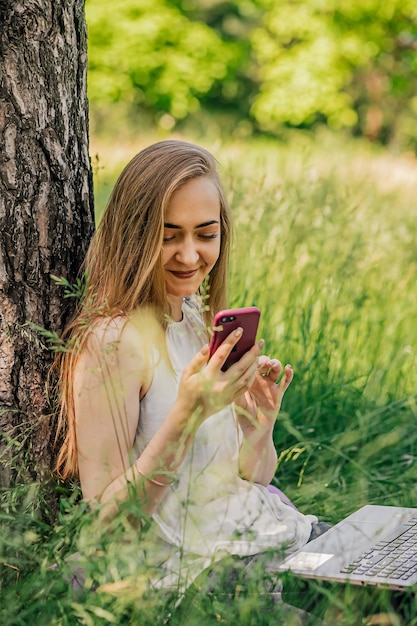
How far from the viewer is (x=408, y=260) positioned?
473 centimetres

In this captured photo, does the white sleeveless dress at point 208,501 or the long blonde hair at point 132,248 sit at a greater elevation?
the long blonde hair at point 132,248

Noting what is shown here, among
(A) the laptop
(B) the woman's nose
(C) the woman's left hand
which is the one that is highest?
(B) the woman's nose

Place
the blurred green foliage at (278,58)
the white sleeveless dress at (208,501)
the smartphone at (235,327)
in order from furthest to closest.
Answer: the blurred green foliage at (278,58), the white sleeveless dress at (208,501), the smartphone at (235,327)

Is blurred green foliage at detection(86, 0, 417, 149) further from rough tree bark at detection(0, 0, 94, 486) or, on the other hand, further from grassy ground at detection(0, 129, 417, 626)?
rough tree bark at detection(0, 0, 94, 486)

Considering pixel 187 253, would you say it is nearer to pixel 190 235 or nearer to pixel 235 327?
pixel 190 235

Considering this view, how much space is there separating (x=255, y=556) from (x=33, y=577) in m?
0.52

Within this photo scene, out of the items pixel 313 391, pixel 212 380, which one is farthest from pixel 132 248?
pixel 313 391

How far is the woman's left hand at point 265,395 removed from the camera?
2.37 meters

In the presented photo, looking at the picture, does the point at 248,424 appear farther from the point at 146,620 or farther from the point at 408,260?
the point at 408,260

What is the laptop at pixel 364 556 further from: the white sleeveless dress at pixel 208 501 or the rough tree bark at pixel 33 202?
the rough tree bark at pixel 33 202

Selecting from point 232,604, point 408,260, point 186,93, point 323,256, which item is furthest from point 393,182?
point 186,93

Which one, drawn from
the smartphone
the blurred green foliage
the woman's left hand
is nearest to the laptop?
the woman's left hand

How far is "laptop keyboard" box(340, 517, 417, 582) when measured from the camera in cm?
192

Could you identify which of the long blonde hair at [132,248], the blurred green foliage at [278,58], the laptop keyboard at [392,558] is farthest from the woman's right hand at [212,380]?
the blurred green foliage at [278,58]
